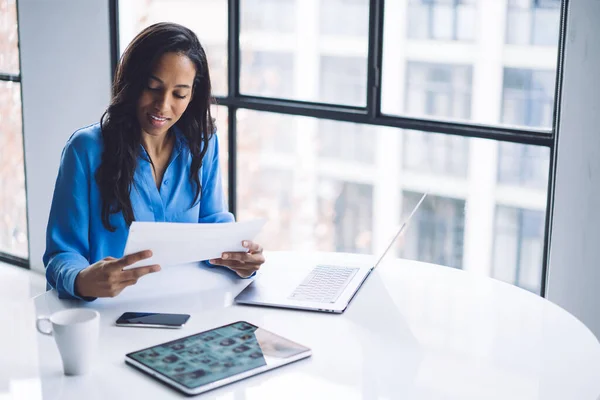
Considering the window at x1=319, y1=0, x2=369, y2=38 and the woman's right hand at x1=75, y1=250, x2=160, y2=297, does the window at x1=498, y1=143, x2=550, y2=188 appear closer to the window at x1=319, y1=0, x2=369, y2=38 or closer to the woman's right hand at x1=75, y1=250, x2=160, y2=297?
the window at x1=319, y1=0, x2=369, y2=38

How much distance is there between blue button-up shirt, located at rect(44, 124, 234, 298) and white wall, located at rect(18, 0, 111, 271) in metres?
1.69

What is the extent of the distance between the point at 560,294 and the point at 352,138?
102 centimetres

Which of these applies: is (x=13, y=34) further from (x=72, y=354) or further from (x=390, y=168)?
(x=72, y=354)

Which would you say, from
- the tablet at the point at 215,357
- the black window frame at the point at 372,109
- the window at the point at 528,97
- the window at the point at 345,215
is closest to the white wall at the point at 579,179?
the black window frame at the point at 372,109

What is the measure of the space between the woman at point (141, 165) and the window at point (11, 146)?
2.16m

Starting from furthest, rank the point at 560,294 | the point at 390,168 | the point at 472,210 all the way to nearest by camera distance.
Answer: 1. the point at 390,168
2. the point at 472,210
3. the point at 560,294

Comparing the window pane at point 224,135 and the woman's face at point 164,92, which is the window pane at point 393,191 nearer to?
the window pane at point 224,135

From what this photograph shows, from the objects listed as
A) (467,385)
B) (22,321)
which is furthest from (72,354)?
(467,385)

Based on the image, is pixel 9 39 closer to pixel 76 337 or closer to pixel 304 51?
pixel 304 51

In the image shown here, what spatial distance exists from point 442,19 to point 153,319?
1.63 metres

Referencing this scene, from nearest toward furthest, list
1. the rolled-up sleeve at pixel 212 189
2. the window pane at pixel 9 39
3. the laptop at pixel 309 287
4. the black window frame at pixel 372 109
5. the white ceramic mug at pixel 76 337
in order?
the white ceramic mug at pixel 76 337 < the laptop at pixel 309 287 < the rolled-up sleeve at pixel 212 189 < the black window frame at pixel 372 109 < the window pane at pixel 9 39

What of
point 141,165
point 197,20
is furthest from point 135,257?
point 197,20

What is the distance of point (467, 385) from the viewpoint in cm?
121

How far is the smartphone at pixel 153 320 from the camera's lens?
140 centimetres
